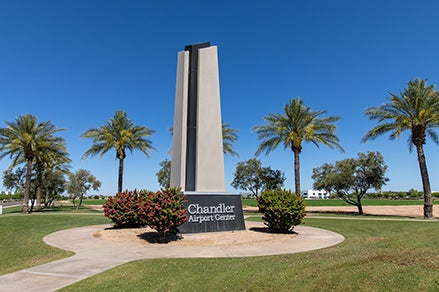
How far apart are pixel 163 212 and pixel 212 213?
300 cm

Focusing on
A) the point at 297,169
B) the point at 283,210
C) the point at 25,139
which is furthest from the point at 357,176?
the point at 25,139

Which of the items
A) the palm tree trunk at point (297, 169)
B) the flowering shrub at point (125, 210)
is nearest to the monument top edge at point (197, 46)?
the flowering shrub at point (125, 210)

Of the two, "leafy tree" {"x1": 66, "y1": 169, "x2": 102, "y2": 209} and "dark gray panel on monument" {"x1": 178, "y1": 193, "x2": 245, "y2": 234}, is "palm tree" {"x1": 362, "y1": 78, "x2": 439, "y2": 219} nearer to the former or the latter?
"dark gray panel on monument" {"x1": 178, "y1": 193, "x2": 245, "y2": 234}

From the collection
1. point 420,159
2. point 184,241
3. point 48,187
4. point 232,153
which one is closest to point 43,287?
point 184,241

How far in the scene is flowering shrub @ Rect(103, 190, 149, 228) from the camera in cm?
1311

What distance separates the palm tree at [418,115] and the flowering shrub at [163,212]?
19.7 meters

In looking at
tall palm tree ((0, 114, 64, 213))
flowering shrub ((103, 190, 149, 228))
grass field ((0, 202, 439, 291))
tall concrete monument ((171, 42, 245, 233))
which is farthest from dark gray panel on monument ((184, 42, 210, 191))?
tall palm tree ((0, 114, 64, 213))

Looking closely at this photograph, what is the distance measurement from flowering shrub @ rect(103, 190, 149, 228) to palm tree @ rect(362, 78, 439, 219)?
65.8ft

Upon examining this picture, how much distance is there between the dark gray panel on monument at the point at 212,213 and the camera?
11812 millimetres

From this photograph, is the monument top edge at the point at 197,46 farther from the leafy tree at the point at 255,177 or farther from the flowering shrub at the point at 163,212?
the leafy tree at the point at 255,177

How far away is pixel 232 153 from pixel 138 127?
10.5 meters

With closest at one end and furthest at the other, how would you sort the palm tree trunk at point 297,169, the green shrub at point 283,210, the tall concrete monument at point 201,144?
the green shrub at point 283,210 → the tall concrete monument at point 201,144 → the palm tree trunk at point 297,169

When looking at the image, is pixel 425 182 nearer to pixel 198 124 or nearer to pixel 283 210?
pixel 283 210

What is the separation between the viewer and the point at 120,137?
2930 centimetres
